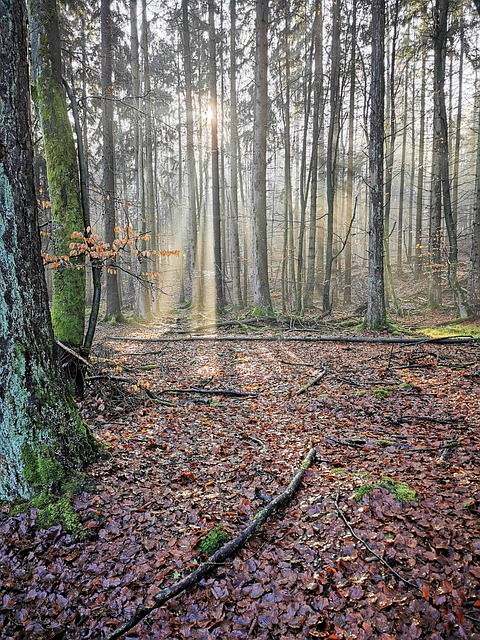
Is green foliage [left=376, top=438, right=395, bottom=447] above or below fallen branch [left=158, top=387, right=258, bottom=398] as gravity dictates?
below

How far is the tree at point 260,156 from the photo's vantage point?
12992 millimetres

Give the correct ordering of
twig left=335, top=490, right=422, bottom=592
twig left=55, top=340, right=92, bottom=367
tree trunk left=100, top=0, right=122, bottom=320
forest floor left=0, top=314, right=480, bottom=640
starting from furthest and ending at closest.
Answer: tree trunk left=100, top=0, right=122, bottom=320
twig left=55, top=340, right=92, bottom=367
twig left=335, top=490, right=422, bottom=592
forest floor left=0, top=314, right=480, bottom=640

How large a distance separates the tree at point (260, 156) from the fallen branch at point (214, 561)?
10.6 metres

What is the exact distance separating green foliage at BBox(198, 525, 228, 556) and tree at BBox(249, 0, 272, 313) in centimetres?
1133

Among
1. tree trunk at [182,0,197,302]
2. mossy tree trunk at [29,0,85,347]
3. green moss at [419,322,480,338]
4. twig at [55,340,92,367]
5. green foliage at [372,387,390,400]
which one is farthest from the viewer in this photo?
tree trunk at [182,0,197,302]

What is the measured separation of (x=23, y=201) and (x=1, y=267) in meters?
0.65

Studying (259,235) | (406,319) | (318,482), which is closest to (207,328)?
(259,235)

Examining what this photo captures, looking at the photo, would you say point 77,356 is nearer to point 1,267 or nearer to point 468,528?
point 1,267

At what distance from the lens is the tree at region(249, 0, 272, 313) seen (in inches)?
512

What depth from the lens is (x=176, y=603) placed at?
9.34 ft

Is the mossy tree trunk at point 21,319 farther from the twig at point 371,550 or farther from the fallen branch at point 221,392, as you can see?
the fallen branch at point 221,392

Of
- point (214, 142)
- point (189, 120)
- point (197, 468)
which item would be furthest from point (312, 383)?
point (189, 120)

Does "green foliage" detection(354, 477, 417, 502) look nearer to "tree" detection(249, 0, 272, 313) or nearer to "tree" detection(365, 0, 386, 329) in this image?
"tree" detection(365, 0, 386, 329)

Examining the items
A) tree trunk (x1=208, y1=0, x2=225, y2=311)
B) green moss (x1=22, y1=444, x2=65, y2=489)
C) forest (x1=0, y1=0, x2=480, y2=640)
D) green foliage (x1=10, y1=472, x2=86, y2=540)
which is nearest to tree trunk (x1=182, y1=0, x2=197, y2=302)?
tree trunk (x1=208, y1=0, x2=225, y2=311)
